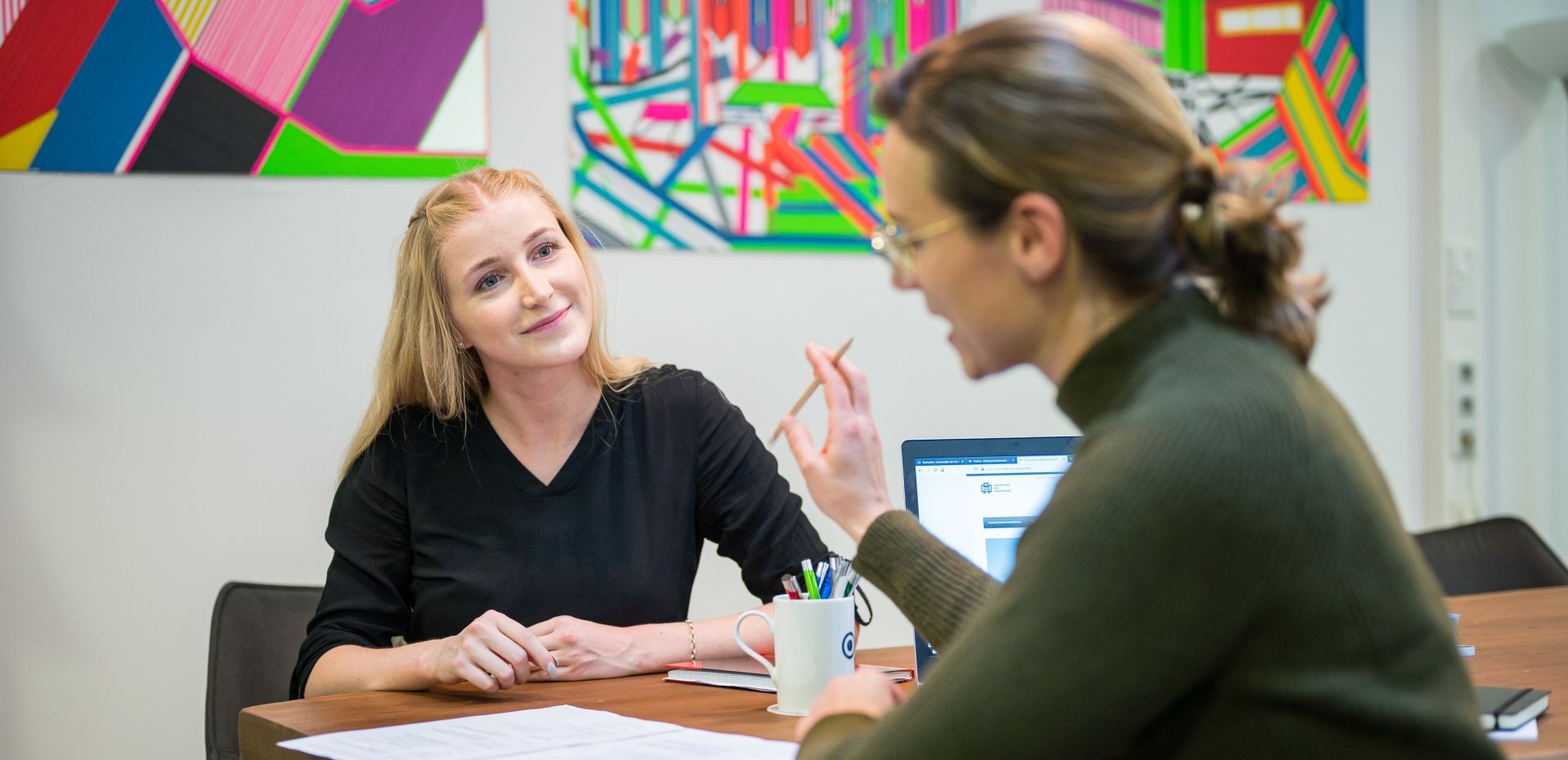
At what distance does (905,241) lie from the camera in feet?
3.05

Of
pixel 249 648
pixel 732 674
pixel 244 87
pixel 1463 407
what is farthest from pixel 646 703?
pixel 1463 407

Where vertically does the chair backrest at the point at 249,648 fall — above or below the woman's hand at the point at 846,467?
below

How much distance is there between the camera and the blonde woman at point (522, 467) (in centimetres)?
184

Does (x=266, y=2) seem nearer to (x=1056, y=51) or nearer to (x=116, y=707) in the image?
(x=116, y=707)

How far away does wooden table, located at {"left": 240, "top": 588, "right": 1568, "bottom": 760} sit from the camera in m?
1.27

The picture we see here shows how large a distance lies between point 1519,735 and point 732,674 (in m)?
0.78

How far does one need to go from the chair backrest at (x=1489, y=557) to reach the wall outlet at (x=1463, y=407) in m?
0.82

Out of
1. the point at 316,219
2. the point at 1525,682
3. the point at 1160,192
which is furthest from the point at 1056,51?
the point at 316,219

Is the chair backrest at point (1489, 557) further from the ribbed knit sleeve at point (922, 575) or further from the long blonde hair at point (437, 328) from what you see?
the ribbed knit sleeve at point (922, 575)

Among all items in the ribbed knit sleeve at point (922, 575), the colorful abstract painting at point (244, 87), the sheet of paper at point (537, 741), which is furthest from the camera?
the colorful abstract painting at point (244, 87)

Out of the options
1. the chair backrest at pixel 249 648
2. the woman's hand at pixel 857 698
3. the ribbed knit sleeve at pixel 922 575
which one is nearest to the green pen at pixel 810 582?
the ribbed knit sleeve at pixel 922 575

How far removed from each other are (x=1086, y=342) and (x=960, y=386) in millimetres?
2197

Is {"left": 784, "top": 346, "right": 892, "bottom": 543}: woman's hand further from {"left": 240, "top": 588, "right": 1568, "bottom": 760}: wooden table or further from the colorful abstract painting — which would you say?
the colorful abstract painting

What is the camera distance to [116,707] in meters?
2.44
